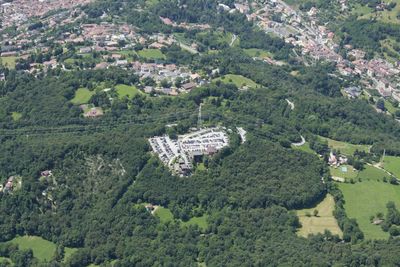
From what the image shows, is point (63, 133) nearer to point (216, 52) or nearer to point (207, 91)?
point (207, 91)

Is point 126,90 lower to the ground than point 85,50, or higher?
higher

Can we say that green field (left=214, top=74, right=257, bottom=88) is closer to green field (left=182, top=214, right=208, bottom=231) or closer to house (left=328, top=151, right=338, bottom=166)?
house (left=328, top=151, right=338, bottom=166)

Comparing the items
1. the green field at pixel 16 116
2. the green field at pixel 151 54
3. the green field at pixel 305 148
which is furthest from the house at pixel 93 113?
the green field at pixel 305 148

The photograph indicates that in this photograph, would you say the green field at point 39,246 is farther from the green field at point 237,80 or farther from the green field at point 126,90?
the green field at point 237,80

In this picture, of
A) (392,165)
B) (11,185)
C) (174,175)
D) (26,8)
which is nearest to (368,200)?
(392,165)

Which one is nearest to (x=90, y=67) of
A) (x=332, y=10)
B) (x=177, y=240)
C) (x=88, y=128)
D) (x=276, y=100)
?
(x=88, y=128)

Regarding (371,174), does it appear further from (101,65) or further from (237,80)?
(101,65)

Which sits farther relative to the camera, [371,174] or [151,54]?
[151,54]
